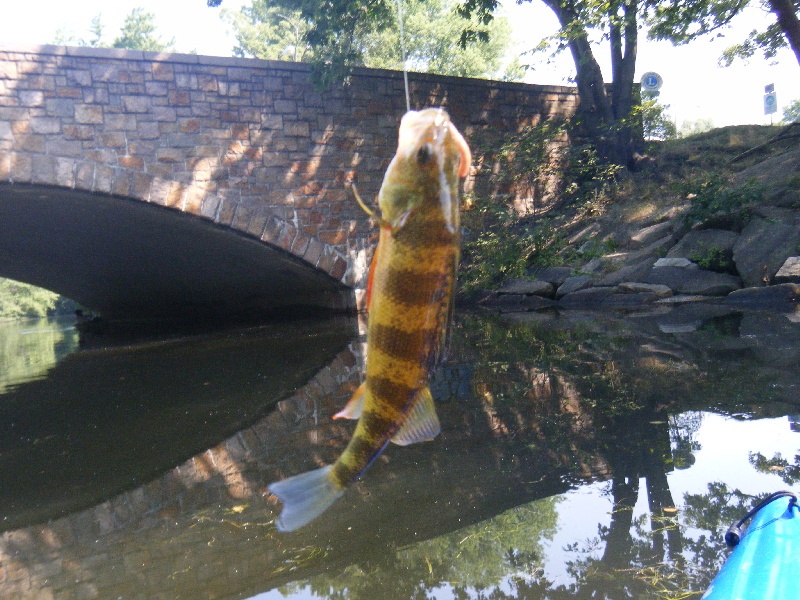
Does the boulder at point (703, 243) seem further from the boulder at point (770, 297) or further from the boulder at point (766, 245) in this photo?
the boulder at point (770, 297)

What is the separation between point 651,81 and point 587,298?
7.28 meters

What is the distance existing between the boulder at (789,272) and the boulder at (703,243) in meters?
0.96

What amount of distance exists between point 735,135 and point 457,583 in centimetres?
1292

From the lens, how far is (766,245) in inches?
328

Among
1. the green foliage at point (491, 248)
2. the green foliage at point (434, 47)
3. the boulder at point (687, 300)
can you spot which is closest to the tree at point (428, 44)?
the green foliage at point (434, 47)

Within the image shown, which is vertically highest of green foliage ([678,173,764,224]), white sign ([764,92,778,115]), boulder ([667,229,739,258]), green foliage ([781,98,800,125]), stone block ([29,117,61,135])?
green foliage ([781,98,800,125])

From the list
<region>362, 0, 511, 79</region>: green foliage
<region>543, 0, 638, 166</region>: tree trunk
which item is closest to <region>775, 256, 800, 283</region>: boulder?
<region>543, 0, 638, 166</region>: tree trunk

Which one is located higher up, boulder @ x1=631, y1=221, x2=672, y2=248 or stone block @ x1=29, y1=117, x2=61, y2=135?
stone block @ x1=29, y1=117, x2=61, y2=135

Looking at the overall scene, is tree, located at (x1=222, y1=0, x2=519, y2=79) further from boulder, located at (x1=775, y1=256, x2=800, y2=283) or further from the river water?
the river water

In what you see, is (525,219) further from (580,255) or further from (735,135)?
(735,135)

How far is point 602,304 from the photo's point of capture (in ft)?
30.9

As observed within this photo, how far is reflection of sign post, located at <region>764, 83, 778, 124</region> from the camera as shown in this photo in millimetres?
15469

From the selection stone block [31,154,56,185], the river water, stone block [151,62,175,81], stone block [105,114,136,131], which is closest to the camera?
the river water

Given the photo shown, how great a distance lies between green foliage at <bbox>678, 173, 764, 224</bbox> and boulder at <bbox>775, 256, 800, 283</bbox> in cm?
126
